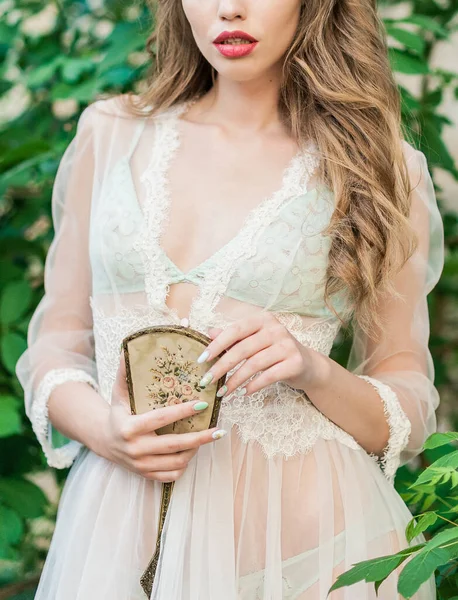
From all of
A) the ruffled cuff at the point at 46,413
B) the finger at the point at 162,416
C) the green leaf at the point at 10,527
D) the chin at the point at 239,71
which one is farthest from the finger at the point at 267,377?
the green leaf at the point at 10,527

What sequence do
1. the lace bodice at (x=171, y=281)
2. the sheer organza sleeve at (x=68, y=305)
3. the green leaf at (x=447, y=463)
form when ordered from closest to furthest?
the green leaf at (x=447, y=463) < the lace bodice at (x=171, y=281) < the sheer organza sleeve at (x=68, y=305)

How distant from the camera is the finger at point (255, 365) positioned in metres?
1.41

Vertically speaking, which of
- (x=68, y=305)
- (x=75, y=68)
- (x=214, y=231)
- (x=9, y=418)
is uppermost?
A: (x=75, y=68)

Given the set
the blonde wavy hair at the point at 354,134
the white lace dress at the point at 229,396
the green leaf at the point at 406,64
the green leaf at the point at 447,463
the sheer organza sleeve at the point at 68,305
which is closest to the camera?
the green leaf at the point at 447,463

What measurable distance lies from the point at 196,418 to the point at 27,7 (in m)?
1.73

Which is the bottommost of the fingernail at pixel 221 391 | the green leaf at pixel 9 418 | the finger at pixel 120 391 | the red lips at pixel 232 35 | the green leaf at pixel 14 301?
the green leaf at pixel 9 418

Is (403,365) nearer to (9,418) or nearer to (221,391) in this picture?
(221,391)

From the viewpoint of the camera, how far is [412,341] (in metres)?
1.89

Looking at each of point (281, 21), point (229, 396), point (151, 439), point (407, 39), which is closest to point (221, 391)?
point (151, 439)

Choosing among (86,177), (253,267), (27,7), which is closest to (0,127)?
(27,7)

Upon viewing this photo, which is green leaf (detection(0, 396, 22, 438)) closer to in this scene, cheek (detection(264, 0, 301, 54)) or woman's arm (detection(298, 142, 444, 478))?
woman's arm (detection(298, 142, 444, 478))

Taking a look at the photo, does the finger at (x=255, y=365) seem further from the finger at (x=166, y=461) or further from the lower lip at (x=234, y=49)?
the lower lip at (x=234, y=49)

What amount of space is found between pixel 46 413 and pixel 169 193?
51 cm

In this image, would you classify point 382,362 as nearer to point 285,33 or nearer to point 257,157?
point 257,157
